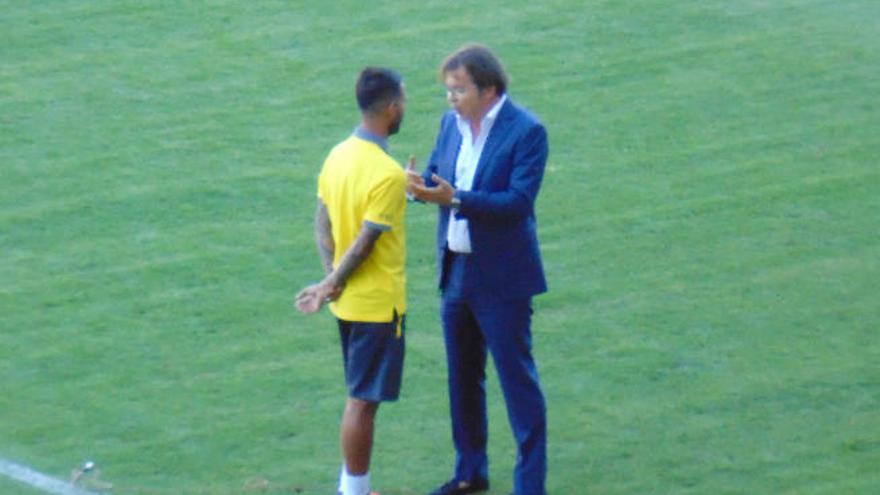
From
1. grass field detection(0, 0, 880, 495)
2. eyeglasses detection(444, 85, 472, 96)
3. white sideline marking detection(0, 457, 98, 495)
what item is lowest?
white sideline marking detection(0, 457, 98, 495)

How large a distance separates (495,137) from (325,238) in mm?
844

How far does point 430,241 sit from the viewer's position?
10.7 meters

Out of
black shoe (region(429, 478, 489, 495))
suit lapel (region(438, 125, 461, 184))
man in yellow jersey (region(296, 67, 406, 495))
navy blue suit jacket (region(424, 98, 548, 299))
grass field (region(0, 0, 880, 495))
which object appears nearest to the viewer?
man in yellow jersey (region(296, 67, 406, 495))

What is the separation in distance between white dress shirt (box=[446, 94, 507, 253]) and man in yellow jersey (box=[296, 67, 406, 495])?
0.88 feet

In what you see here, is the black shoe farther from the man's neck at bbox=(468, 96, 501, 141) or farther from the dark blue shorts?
the man's neck at bbox=(468, 96, 501, 141)

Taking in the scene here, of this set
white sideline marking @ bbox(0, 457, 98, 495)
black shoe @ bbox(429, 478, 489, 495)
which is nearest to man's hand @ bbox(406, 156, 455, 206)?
black shoe @ bbox(429, 478, 489, 495)

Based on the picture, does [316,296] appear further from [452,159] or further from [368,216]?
[452,159]

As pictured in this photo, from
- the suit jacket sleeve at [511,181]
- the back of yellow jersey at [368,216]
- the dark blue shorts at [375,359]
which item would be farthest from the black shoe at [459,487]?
the suit jacket sleeve at [511,181]

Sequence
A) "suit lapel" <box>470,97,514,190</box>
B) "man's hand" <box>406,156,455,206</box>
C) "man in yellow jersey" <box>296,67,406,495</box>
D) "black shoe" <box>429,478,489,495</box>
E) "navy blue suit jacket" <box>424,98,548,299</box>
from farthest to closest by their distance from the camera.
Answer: "black shoe" <box>429,478,489,495</box>
"suit lapel" <box>470,97,514,190</box>
"navy blue suit jacket" <box>424,98,548,299</box>
"man in yellow jersey" <box>296,67,406,495</box>
"man's hand" <box>406,156,455,206</box>

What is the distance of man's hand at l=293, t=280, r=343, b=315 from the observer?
22.7 feet

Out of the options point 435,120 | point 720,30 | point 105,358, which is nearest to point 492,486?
point 105,358

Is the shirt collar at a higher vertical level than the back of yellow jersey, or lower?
higher

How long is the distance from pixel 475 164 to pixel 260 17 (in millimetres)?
8048

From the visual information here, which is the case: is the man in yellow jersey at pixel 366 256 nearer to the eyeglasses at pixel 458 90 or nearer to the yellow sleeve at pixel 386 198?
the yellow sleeve at pixel 386 198
